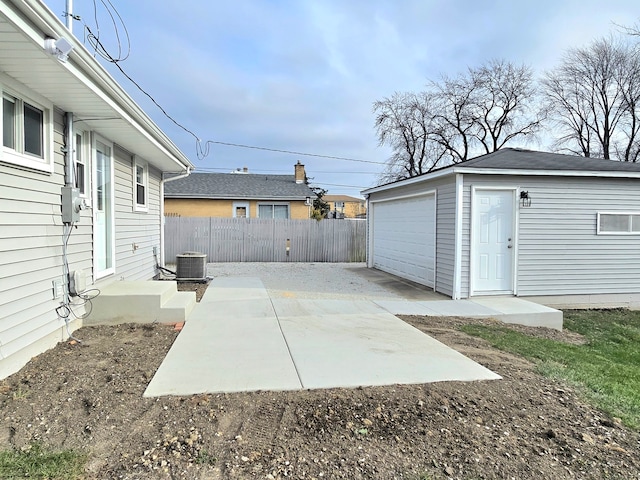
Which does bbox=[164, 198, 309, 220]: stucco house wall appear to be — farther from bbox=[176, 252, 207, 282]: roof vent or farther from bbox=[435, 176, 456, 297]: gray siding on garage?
bbox=[435, 176, 456, 297]: gray siding on garage

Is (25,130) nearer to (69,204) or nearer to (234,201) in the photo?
(69,204)

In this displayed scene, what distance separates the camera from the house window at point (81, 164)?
5.40m

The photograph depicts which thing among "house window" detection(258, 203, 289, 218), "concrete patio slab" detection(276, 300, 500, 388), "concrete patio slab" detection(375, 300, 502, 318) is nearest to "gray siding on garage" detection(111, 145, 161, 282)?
"concrete patio slab" detection(276, 300, 500, 388)

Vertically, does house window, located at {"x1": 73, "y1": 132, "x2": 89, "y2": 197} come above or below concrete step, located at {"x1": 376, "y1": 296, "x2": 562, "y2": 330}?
above

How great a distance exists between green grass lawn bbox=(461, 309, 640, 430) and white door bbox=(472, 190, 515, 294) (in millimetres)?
1433

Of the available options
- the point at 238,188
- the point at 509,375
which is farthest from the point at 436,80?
the point at 509,375

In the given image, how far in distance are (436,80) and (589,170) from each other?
23.9 m

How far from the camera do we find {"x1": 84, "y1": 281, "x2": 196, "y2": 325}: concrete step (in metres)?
5.43

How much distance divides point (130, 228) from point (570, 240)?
880 centimetres

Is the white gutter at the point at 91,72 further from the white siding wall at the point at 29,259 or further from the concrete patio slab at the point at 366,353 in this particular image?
the concrete patio slab at the point at 366,353

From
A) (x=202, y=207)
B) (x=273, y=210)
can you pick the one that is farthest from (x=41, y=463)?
(x=202, y=207)

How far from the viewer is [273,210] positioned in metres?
20.9

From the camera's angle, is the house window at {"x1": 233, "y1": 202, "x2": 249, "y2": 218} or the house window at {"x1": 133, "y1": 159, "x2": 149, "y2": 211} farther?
the house window at {"x1": 233, "y1": 202, "x2": 249, "y2": 218}

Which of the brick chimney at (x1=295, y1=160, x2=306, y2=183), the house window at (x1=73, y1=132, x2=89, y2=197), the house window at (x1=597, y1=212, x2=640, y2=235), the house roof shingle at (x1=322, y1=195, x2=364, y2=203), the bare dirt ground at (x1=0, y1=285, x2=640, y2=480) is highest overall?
the house roof shingle at (x1=322, y1=195, x2=364, y2=203)
